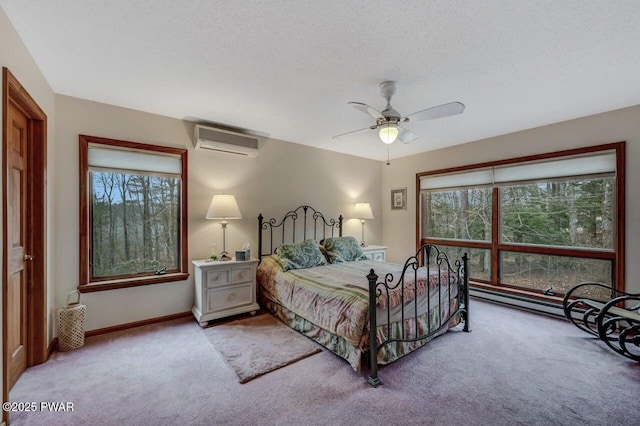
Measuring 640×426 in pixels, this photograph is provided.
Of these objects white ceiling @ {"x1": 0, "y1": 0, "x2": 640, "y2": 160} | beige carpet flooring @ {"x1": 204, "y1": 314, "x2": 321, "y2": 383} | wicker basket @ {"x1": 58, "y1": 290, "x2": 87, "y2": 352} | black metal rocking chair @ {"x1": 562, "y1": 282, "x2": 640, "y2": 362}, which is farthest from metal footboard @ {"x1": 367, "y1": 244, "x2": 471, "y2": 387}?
wicker basket @ {"x1": 58, "y1": 290, "x2": 87, "y2": 352}

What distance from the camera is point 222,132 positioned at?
3709 mm

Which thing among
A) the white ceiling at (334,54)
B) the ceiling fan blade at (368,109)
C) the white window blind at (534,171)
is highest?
the white ceiling at (334,54)

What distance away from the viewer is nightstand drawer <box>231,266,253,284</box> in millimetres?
3553

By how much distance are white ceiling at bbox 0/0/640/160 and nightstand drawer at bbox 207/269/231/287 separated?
1.93m

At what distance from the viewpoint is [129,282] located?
3213 mm

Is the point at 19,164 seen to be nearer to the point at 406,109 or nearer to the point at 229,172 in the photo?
the point at 229,172

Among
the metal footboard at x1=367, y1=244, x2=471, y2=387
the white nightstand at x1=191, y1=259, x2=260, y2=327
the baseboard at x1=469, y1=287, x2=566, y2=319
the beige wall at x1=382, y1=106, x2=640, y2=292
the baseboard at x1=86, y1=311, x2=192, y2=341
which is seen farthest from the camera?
the baseboard at x1=469, y1=287, x2=566, y2=319

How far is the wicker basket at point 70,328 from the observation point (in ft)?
8.85

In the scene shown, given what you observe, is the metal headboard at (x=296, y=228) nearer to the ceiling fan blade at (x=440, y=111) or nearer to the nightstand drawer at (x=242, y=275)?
the nightstand drawer at (x=242, y=275)

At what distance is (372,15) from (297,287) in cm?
254

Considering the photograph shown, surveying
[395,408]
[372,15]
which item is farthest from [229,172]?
[395,408]

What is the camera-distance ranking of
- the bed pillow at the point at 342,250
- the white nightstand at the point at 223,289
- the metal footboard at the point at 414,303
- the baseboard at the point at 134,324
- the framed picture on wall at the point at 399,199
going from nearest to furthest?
the metal footboard at the point at 414,303 < the baseboard at the point at 134,324 < the white nightstand at the point at 223,289 < the bed pillow at the point at 342,250 < the framed picture on wall at the point at 399,199

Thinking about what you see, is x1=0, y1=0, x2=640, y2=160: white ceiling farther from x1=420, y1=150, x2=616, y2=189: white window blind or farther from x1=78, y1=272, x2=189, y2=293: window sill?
x1=78, y1=272, x2=189, y2=293: window sill

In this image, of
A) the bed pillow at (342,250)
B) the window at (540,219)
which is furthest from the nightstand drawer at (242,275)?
the window at (540,219)
